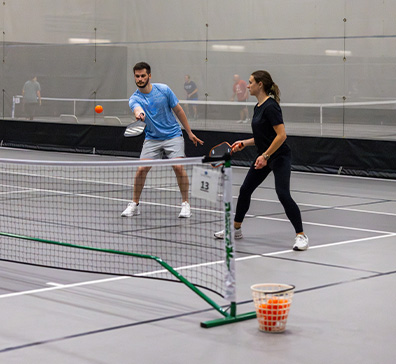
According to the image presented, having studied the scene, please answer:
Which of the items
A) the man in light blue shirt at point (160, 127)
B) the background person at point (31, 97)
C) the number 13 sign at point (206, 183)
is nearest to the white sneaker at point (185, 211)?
the man in light blue shirt at point (160, 127)

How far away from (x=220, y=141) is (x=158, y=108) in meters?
7.82

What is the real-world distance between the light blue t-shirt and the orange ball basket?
16.2 feet

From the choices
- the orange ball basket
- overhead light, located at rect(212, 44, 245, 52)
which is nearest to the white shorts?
the orange ball basket

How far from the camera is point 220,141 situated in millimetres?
17781

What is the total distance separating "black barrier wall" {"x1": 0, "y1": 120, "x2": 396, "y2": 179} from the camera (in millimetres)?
15367

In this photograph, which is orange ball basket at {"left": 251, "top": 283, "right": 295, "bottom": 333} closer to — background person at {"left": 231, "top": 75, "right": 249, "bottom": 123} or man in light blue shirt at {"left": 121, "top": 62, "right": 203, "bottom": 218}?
man in light blue shirt at {"left": 121, "top": 62, "right": 203, "bottom": 218}

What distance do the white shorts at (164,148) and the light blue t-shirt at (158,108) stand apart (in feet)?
0.20

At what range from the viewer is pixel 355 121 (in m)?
15.9

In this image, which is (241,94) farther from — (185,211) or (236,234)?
(236,234)

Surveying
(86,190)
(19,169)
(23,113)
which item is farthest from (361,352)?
(23,113)

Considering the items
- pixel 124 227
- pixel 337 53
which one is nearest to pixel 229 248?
pixel 124 227

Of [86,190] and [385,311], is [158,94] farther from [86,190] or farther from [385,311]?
[385,311]

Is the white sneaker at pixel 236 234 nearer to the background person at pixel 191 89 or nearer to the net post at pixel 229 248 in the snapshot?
the net post at pixel 229 248

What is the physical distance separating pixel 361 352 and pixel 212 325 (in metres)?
1.01
